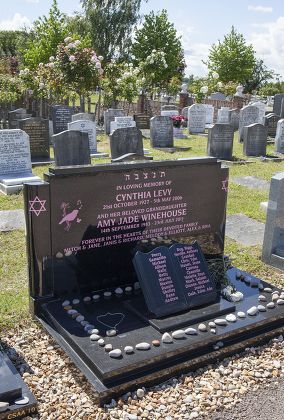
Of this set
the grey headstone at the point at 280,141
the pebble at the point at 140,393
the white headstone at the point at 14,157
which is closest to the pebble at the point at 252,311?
the pebble at the point at 140,393

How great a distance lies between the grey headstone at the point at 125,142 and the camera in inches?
417

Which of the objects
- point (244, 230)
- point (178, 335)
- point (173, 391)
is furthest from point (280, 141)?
point (173, 391)

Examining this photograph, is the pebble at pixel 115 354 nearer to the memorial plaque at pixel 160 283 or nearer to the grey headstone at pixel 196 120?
the memorial plaque at pixel 160 283

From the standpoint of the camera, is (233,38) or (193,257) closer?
(193,257)

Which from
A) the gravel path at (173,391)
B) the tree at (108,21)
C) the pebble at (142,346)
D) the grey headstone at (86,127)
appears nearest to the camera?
the gravel path at (173,391)

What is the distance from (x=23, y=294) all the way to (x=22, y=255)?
3.89 feet

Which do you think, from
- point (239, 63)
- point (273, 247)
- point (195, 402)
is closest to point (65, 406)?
point (195, 402)

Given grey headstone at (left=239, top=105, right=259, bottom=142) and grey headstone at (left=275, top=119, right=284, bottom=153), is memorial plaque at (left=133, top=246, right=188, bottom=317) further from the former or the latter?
grey headstone at (left=239, top=105, right=259, bottom=142)

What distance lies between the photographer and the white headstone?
380 inches

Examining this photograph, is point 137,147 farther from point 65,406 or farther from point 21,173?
point 65,406

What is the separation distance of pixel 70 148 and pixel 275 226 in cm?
565

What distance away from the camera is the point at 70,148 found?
9.95 meters

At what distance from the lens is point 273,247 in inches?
230

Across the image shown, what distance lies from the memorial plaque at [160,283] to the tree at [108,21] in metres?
35.6
